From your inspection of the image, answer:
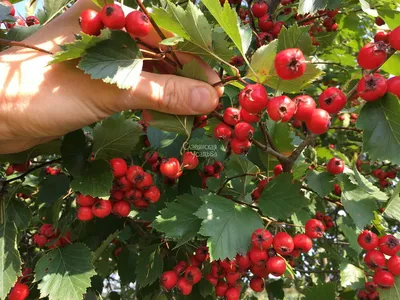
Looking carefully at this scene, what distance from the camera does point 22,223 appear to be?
206 cm

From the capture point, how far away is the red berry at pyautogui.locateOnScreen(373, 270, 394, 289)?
80.1 inches

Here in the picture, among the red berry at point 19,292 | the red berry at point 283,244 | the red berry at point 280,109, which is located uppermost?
the red berry at point 280,109

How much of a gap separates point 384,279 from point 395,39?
51.8 inches

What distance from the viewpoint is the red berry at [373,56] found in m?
1.38

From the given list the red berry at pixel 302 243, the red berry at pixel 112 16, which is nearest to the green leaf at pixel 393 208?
the red berry at pixel 302 243

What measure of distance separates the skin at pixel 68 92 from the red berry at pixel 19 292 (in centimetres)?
→ 87

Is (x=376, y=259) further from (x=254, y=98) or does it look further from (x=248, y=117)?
(x=254, y=98)

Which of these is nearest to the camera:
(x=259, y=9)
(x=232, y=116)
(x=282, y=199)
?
(x=232, y=116)

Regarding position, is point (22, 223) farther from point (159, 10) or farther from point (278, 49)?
point (278, 49)

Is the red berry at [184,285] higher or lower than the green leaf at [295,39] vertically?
lower

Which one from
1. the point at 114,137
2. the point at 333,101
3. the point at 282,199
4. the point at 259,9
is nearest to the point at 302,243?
the point at 282,199

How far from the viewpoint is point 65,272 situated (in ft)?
6.41

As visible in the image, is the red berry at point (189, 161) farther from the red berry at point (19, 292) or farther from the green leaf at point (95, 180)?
the red berry at point (19, 292)

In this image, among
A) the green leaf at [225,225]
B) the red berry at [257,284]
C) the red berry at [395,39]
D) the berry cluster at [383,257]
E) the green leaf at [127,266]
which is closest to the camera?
the red berry at [395,39]
